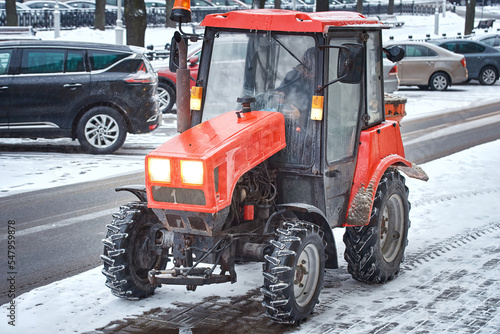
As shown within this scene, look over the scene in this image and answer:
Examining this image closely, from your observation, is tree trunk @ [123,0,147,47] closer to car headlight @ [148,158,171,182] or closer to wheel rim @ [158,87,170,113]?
wheel rim @ [158,87,170,113]

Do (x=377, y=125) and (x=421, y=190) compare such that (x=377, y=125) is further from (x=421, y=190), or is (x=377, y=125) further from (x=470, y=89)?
(x=470, y=89)

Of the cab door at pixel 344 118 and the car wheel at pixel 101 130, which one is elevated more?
the cab door at pixel 344 118

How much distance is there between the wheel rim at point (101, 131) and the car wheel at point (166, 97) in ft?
17.6

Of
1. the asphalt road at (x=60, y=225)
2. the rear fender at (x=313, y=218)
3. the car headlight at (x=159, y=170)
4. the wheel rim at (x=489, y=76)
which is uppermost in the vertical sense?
the car headlight at (x=159, y=170)

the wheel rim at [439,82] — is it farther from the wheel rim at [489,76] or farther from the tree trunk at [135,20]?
the tree trunk at [135,20]

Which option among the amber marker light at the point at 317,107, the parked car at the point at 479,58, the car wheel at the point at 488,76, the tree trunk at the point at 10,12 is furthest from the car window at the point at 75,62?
the tree trunk at the point at 10,12

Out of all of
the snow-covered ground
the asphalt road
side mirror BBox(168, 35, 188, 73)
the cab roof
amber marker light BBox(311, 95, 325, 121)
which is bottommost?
the asphalt road

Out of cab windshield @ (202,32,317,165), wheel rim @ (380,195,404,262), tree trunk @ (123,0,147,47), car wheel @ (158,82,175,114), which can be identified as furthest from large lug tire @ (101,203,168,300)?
tree trunk @ (123,0,147,47)

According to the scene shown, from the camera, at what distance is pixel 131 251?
6.07 metres

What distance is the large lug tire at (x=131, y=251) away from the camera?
600cm

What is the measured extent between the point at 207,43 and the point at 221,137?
1.19m

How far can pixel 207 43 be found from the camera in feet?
21.4

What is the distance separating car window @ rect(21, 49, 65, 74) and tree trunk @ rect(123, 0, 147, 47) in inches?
411

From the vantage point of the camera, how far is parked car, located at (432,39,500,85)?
26438 millimetres
